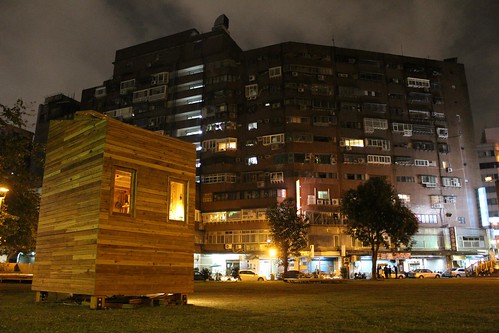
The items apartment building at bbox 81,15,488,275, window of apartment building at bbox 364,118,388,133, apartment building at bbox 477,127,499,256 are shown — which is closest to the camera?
apartment building at bbox 81,15,488,275

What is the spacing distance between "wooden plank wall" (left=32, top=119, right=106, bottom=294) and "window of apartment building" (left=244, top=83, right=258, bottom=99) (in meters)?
55.8

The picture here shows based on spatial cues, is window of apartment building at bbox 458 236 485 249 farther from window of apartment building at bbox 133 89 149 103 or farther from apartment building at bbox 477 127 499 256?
window of apartment building at bbox 133 89 149 103

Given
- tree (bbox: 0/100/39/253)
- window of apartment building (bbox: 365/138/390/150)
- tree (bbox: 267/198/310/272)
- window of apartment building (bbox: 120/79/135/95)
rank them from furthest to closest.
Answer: window of apartment building (bbox: 120/79/135/95), window of apartment building (bbox: 365/138/390/150), tree (bbox: 267/198/310/272), tree (bbox: 0/100/39/253)

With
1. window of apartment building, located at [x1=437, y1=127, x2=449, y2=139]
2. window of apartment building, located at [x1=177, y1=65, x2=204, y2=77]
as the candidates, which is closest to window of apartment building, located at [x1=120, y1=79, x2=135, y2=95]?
window of apartment building, located at [x1=177, y1=65, x2=204, y2=77]

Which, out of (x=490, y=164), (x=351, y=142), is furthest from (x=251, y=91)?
(x=490, y=164)

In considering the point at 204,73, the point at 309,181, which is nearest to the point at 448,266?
the point at 309,181

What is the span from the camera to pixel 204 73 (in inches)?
2987

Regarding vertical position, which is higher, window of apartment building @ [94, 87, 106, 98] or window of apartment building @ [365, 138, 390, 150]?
window of apartment building @ [94, 87, 106, 98]

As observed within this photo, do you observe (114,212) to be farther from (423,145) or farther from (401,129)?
(423,145)

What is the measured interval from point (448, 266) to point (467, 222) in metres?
8.31

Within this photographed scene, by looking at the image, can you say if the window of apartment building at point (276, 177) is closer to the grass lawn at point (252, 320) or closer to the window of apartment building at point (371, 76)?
the window of apartment building at point (371, 76)

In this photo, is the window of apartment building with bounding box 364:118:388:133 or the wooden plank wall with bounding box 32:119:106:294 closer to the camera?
the wooden plank wall with bounding box 32:119:106:294

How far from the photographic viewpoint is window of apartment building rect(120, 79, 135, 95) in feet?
268

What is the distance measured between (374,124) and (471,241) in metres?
24.0
